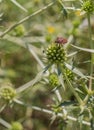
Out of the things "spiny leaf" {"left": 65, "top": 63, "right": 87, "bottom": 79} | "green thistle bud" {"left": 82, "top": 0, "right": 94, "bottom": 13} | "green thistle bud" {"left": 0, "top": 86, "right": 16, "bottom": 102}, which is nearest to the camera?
"spiny leaf" {"left": 65, "top": 63, "right": 87, "bottom": 79}

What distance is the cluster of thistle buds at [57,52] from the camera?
5.33ft

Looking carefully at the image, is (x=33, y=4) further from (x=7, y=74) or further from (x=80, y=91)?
(x=80, y=91)

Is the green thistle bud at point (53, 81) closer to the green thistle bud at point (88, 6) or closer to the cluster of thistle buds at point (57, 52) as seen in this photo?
the cluster of thistle buds at point (57, 52)

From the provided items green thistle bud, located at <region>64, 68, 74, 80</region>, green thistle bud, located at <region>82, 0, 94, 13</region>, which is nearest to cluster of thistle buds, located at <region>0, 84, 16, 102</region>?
green thistle bud, located at <region>64, 68, 74, 80</region>

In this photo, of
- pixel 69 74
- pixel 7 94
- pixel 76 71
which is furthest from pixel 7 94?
pixel 76 71

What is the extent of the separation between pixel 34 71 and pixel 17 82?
15 centimetres

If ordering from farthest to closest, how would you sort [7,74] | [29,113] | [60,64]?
1. [29,113]
2. [7,74]
3. [60,64]

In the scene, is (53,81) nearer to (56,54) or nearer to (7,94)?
(56,54)

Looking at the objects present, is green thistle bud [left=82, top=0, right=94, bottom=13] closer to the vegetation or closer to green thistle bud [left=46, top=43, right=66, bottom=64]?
the vegetation

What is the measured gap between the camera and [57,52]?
1.71 m

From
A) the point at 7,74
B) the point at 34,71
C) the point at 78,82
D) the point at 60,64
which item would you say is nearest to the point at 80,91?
the point at 78,82

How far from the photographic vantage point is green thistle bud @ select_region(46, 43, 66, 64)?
1.66 meters

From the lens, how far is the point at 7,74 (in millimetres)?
2799

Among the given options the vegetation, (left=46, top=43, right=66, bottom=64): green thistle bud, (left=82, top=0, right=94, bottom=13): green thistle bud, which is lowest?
the vegetation
